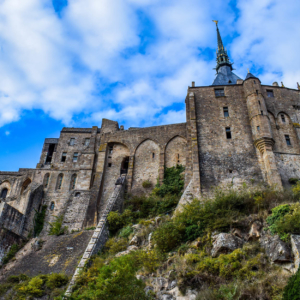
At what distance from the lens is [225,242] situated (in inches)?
663

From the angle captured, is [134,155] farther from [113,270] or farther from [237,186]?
[113,270]

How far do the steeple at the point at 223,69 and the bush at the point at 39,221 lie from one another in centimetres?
2055

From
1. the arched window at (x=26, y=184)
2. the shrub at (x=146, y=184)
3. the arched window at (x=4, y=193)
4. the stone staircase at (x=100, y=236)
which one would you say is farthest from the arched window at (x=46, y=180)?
the shrub at (x=146, y=184)

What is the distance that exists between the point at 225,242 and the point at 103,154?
1832 cm

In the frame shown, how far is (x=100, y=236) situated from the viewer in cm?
2245

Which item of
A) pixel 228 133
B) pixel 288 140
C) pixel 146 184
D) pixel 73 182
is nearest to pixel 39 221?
pixel 73 182

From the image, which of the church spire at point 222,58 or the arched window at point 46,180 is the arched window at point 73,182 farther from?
the church spire at point 222,58

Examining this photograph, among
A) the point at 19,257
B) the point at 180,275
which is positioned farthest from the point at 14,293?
the point at 180,275

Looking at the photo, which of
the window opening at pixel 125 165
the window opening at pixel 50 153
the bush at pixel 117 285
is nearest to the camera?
the bush at pixel 117 285

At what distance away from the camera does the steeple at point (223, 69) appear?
35000 millimetres

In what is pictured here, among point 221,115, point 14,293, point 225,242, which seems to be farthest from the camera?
point 221,115

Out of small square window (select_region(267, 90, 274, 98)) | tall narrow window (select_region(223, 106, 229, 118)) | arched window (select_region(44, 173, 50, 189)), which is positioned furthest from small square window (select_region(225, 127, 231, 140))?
arched window (select_region(44, 173, 50, 189))

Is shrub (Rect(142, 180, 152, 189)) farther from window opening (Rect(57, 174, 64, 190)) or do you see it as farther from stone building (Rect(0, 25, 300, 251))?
window opening (Rect(57, 174, 64, 190))

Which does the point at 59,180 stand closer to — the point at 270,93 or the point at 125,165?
the point at 125,165
